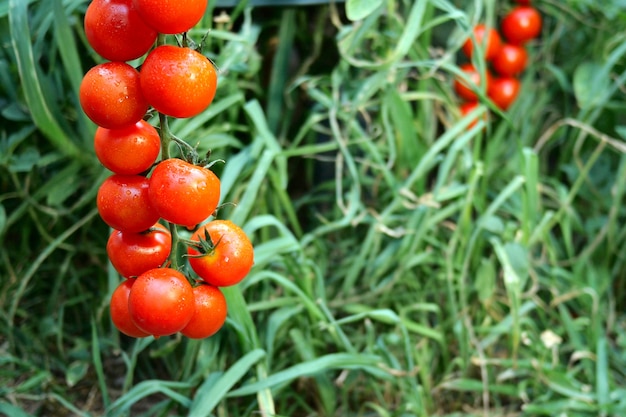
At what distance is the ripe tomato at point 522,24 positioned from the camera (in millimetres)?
1150

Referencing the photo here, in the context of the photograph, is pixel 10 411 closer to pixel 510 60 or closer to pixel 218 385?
pixel 218 385

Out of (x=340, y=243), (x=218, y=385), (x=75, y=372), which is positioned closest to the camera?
(x=218, y=385)

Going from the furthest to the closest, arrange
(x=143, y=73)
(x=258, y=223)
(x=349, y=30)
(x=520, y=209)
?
1. (x=520, y=209)
2. (x=349, y=30)
3. (x=258, y=223)
4. (x=143, y=73)

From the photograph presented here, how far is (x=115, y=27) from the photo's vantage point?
45 centimetres

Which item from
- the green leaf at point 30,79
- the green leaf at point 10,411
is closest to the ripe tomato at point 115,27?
the green leaf at point 30,79

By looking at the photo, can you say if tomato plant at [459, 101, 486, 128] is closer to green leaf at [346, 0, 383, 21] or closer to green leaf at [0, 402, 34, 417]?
green leaf at [346, 0, 383, 21]

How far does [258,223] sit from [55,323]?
1.11 ft

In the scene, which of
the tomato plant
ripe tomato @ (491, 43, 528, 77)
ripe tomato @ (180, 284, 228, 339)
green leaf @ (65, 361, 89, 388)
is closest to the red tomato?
ripe tomato @ (180, 284, 228, 339)

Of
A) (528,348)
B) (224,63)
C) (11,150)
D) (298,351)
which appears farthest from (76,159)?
(528,348)

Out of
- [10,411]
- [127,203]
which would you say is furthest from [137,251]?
[10,411]

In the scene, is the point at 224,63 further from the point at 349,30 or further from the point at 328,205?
the point at 328,205

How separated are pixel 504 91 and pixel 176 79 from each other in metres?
0.84

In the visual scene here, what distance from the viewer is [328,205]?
3.90ft

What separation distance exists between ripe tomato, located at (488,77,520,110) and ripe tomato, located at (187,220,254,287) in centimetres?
77
